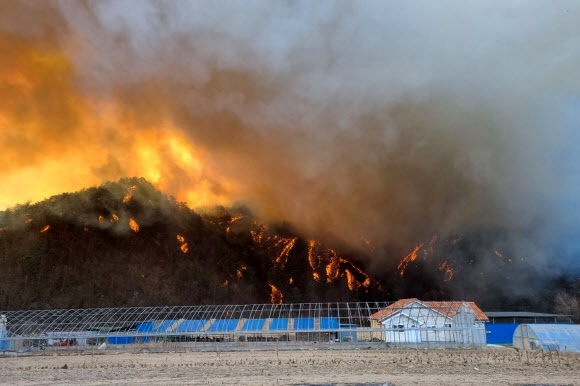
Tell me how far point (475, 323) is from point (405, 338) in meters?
10.3

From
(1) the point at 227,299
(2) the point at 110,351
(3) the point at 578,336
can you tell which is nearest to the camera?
(3) the point at 578,336

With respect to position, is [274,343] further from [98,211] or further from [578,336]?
[98,211]

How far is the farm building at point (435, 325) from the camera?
5897 cm

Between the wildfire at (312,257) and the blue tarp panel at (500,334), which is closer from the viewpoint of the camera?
the blue tarp panel at (500,334)

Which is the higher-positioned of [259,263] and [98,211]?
[98,211]

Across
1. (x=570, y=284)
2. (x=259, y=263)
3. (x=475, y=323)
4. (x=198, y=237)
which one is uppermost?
(x=198, y=237)

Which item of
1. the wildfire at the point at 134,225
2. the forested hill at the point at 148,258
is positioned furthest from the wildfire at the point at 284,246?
the wildfire at the point at 134,225

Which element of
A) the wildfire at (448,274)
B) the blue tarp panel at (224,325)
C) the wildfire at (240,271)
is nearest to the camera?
the blue tarp panel at (224,325)

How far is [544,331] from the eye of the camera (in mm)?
53125

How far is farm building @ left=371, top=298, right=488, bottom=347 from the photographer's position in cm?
5897

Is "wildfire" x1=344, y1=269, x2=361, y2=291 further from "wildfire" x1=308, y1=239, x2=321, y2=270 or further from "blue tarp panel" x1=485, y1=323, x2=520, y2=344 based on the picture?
"blue tarp panel" x1=485, y1=323, x2=520, y2=344

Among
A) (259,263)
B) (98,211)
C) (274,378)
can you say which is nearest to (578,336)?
(274,378)

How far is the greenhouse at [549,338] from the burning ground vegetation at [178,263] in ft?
234

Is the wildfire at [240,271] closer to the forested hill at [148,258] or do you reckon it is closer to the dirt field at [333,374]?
the forested hill at [148,258]
